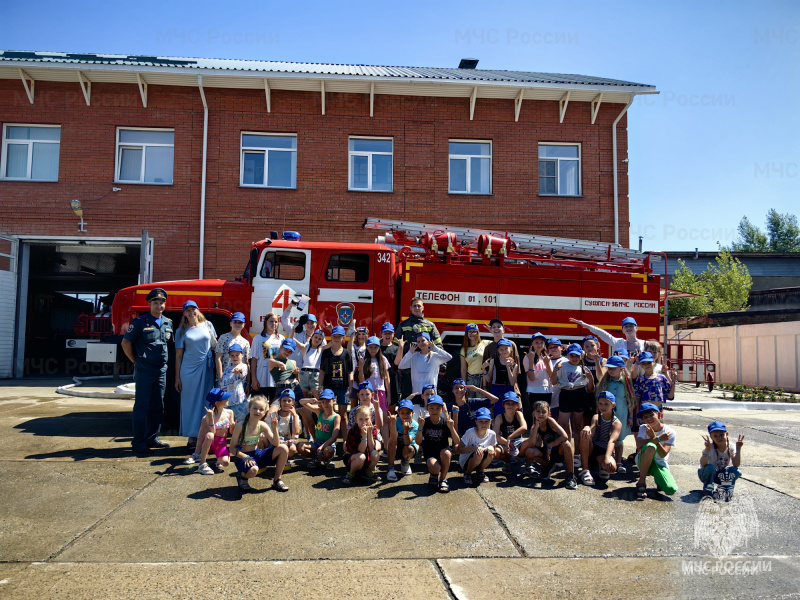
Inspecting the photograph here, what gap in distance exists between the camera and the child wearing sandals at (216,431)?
6.53 m

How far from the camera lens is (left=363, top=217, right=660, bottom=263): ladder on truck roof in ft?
32.3

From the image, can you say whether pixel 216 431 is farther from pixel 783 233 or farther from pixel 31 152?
pixel 783 233

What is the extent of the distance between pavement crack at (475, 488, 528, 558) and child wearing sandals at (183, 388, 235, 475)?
9.71 ft

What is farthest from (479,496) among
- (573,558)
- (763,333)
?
(763,333)

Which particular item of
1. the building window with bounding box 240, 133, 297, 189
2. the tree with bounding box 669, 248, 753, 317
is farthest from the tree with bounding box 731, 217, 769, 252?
the building window with bounding box 240, 133, 297, 189

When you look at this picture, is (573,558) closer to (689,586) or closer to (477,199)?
(689,586)

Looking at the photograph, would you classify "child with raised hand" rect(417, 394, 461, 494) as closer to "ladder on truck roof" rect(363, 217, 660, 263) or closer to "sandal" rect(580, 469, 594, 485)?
"sandal" rect(580, 469, 594, 485)

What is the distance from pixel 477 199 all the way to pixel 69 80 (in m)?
12.3

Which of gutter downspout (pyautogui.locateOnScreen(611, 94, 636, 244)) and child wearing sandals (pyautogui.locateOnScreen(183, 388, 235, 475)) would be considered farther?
gutter downspout (pyautogui.locateOnScreen(611, 94, 636, 244))

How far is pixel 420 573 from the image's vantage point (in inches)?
169

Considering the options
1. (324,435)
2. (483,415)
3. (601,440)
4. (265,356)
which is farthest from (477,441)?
(265,356)

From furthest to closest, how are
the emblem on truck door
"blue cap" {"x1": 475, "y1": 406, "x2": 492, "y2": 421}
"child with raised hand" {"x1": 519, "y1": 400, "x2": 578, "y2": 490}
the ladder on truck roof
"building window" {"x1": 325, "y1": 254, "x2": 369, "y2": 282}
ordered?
the ladder on truck roof
"building window" {"x1": 325, "y1": 254, "x2": 369, "y2": 282}
the emblem on truck door
"child with raised hand" {"x1": 519, "y1": 400, "x2": 578, "y2": 490}
"blue cap" {"x1": 475, "y1": 406, "x2": 492, "y2": 421}

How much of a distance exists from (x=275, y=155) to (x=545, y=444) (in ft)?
42.4

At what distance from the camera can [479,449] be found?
6.35 meters
